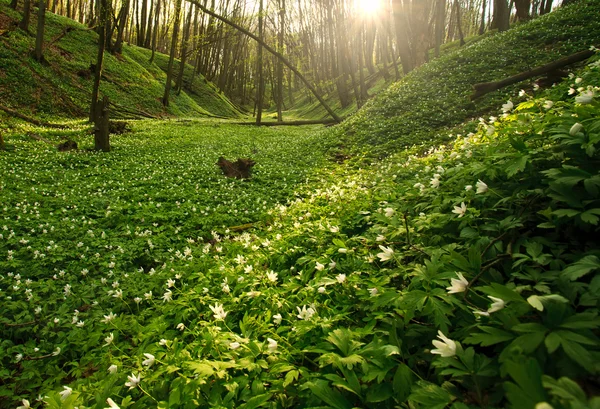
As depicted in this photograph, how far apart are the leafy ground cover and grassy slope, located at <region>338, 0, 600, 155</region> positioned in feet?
18.2

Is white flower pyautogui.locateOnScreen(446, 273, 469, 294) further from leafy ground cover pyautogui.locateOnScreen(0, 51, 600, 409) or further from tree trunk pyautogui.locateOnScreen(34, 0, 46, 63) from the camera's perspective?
tree trunk pyautogui.locateOnScreen(34, 0, 46, 63)

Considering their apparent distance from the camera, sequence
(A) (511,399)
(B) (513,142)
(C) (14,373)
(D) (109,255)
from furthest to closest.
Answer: (D) (109,255), (C) (14,373), (B) (513,142), (A) (511,399)

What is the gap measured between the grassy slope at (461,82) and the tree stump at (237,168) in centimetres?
387

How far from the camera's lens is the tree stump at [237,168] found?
895 cm

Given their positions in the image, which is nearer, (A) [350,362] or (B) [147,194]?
(A) [350,362]

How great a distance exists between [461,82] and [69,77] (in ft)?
74.1

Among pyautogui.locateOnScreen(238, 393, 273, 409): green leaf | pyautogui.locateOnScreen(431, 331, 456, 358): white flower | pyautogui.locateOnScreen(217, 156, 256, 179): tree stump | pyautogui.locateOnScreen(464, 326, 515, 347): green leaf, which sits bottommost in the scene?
pyautogui.locateOnScreen(238, 393, 273, 409): green leaf

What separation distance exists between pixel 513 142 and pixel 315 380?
2095 millimetres

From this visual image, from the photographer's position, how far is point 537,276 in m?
1.59

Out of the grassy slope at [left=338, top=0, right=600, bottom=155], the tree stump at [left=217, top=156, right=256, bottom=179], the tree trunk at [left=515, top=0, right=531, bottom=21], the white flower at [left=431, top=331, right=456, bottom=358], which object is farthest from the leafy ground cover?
the tree trunk at [left=515, top=0, right=531, bottom=21]

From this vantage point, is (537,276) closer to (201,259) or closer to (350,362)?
(350,362)

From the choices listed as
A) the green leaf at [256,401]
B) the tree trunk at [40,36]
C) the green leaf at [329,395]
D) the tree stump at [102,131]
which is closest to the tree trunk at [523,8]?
the tree stump at [102,131]

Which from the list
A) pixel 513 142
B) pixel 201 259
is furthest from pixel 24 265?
pixel 513 142

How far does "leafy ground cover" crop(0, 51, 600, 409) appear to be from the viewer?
1360 mm
